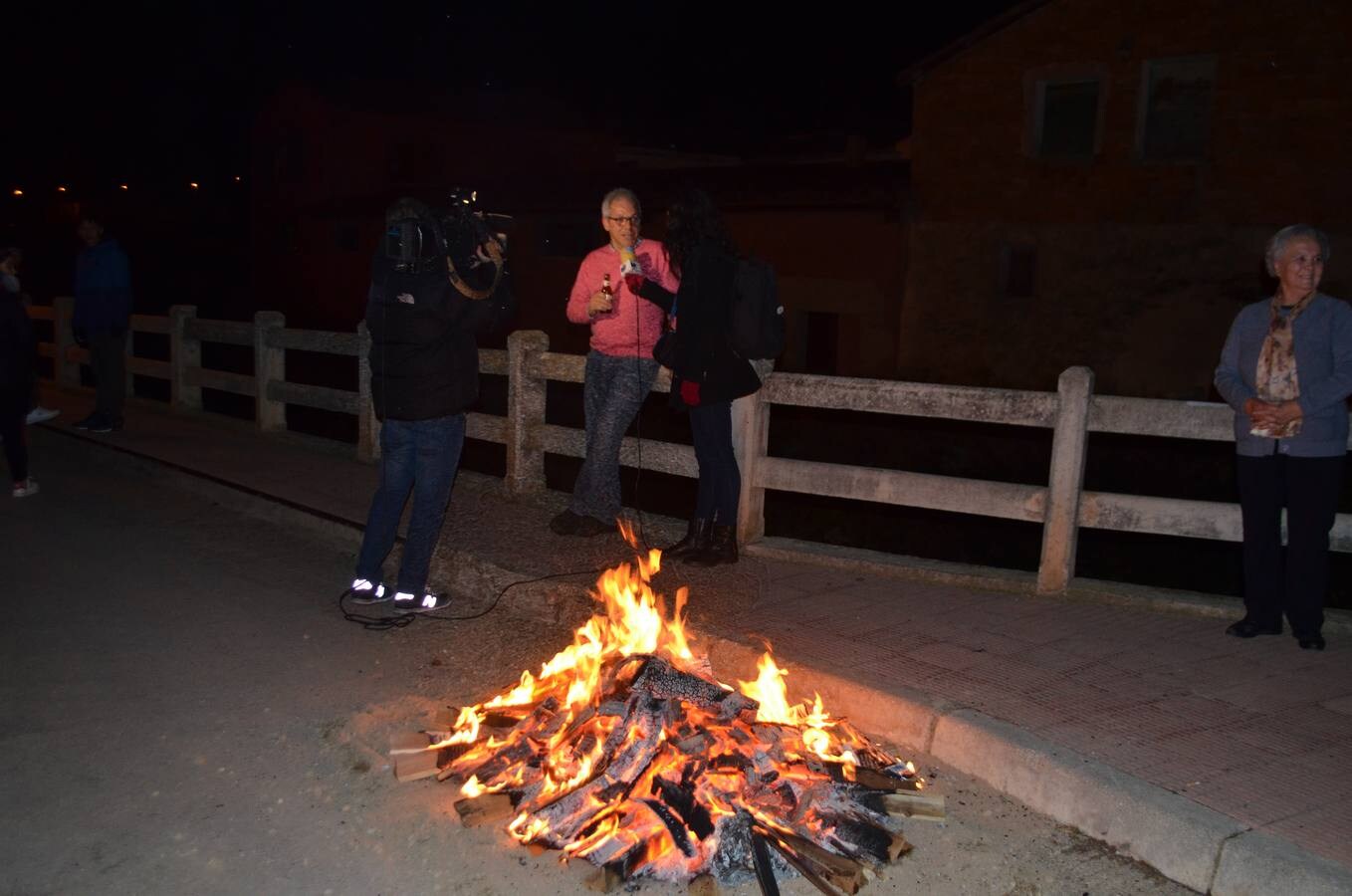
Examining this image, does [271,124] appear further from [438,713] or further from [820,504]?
[438,713]

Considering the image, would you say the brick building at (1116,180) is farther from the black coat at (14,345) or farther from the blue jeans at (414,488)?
the blue jeans at (414,488)

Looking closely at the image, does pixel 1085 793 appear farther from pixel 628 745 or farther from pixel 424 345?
pixel 424 345

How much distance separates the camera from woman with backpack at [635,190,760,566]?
6512 mm

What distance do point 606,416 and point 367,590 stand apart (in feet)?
6.07

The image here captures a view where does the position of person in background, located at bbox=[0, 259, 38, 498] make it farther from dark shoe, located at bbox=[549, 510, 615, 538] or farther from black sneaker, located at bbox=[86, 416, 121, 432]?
dark shoe, located at bbox=[549, 510, 615, 538]

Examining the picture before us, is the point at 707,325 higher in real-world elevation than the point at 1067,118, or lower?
lower

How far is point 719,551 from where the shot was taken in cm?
693

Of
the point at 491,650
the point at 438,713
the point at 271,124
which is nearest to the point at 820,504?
the point at 491,650

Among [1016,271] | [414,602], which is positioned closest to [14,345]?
[414,602]

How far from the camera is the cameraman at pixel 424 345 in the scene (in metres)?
5.87

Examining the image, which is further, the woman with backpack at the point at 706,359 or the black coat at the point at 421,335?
the woman with backpack at the point at 706,359

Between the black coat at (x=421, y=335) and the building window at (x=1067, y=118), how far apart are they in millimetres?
16628

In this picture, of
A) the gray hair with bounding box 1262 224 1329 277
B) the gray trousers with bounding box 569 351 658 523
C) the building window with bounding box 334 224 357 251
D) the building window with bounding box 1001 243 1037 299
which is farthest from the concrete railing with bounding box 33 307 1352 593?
the building window with bounding box 334 224 357 251

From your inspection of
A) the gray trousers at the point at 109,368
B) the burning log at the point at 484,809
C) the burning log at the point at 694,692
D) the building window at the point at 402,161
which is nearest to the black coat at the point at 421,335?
the burning log at the point at 694,692
